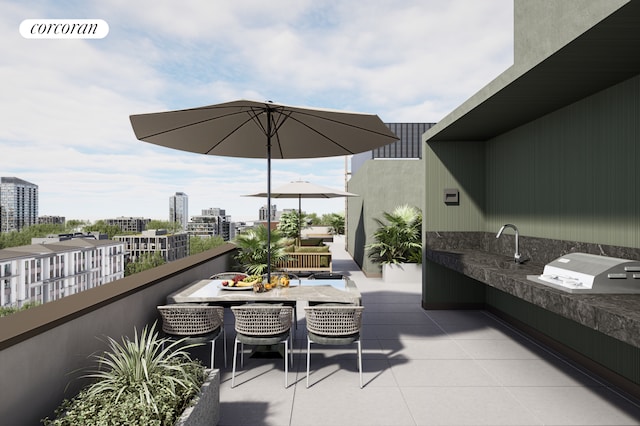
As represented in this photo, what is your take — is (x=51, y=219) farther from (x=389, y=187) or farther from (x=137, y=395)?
(x=137, y=395)

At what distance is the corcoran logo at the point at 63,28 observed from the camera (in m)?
5.90

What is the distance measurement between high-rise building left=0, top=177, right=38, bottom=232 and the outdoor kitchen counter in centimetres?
13703

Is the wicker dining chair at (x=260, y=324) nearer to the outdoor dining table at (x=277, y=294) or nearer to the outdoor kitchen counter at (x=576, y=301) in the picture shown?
the outdoor dining table at (x=277, y=294)

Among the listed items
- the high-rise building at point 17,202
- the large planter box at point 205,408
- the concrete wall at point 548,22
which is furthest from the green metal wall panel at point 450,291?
the high-rise building at point 17,202

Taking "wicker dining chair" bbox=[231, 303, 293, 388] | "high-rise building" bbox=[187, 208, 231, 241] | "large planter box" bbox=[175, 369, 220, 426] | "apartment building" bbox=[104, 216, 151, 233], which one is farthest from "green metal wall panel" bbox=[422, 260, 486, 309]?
"high-rise building" bbox=[187, 208, 231, 241]

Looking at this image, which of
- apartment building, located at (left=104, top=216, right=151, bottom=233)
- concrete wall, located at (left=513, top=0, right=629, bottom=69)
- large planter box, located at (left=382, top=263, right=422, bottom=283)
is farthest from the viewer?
apartment building, located at (left=104, top=216, right=151, bottom=233)

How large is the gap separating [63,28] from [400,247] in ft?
27.5

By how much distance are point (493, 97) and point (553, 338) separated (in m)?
3.21

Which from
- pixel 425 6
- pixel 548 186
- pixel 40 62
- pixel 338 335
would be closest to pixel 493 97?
pixel 548 186

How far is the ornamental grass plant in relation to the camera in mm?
2066

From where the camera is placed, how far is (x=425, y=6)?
881 cm

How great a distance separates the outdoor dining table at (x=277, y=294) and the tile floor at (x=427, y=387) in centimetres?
85

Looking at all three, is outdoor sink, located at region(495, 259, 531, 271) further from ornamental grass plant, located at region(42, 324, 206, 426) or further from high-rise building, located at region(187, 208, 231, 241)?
high-rise building, located at region(187, 208, 231, 241)

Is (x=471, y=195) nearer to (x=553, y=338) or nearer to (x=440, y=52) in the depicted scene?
(x=553, y=338)
